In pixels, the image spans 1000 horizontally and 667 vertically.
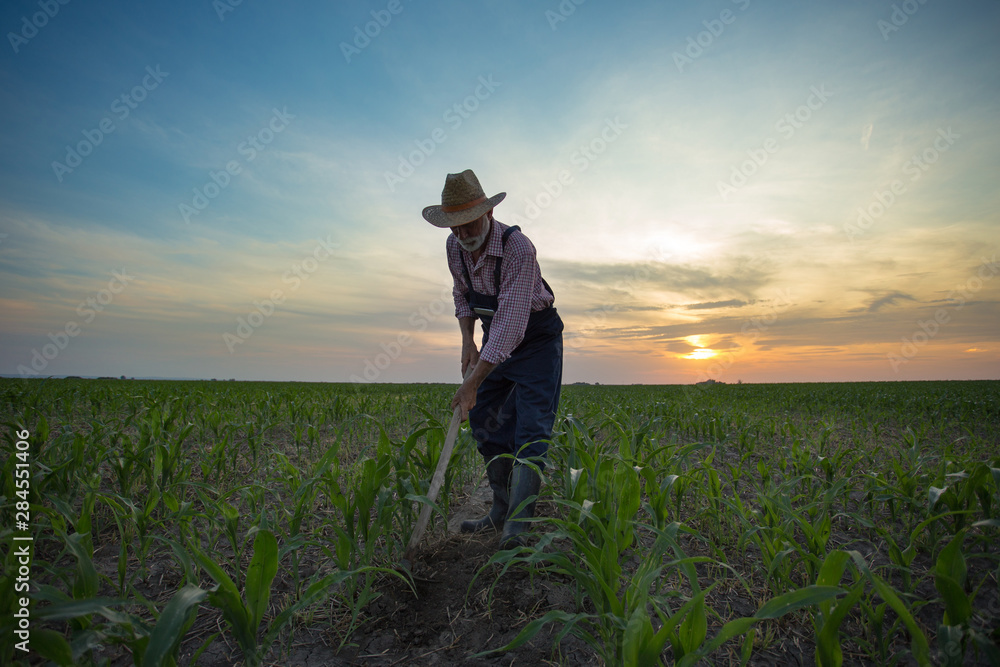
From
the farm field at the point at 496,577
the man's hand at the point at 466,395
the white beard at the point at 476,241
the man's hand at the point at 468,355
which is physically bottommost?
the farm field at the point at 496,577

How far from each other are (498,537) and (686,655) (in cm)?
177

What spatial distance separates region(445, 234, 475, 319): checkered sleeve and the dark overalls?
0.05 metres

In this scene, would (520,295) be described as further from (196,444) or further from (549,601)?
(196,444)

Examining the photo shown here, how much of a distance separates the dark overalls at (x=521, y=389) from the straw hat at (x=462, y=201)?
23 centimetres

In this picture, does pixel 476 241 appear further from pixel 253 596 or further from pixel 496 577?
pixel 253 596

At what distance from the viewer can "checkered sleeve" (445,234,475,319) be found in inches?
127

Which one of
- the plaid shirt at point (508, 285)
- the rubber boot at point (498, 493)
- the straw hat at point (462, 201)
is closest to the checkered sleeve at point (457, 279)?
the plaid shirt at point (508, 285)

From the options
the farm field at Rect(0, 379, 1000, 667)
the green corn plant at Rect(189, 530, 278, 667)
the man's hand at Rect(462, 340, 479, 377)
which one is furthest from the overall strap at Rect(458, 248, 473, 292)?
Answer: the green corn plant at Rect(189, 530, 278, 667)

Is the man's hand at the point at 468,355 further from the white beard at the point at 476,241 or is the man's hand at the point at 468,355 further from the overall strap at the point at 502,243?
the white beard at the point at 476,241

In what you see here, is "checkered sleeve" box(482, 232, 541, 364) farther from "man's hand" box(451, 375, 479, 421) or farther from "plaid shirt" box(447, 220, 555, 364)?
"man's hand" box(451, 375, 479, 421)

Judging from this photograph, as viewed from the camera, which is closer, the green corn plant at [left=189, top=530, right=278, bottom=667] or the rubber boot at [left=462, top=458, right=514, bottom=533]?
the green corn plant at [left=189, top=530, right=278, bottom=667]

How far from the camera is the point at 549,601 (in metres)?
2.27

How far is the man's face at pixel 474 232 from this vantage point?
9.48ft

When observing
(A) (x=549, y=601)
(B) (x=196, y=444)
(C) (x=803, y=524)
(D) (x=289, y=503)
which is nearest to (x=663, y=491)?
(C) (x=803, y=524)
